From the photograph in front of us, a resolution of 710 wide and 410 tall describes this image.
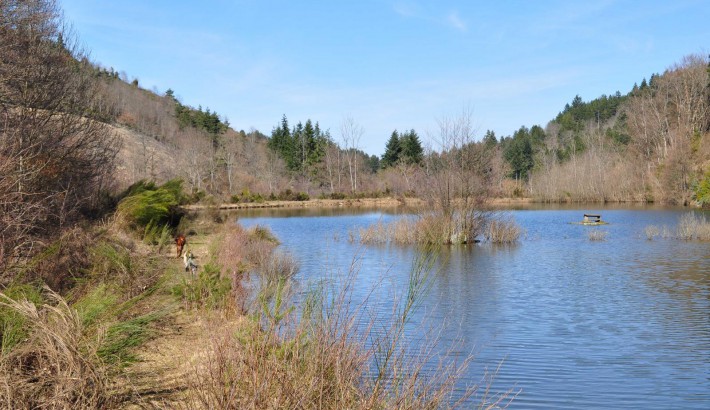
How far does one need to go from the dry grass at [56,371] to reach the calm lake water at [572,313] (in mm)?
2143

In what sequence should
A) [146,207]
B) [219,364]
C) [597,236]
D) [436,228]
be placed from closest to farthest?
[219,364]
[146,207]
[436,228]
[597,236]

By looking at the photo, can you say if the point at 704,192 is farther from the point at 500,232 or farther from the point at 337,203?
the point at 337,203

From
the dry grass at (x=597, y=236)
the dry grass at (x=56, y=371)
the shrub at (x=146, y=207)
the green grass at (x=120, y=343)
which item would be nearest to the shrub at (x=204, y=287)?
the green grass at (x=120, y=343)

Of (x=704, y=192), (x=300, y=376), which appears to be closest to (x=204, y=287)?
(x=300, y=376)

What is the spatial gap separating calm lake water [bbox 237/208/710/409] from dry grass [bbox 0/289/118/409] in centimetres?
214

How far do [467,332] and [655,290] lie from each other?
6.94 m

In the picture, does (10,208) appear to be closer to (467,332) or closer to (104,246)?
(104,246)

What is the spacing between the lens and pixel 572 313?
519 inches

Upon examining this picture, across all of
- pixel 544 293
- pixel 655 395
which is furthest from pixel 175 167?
pixel 655 395

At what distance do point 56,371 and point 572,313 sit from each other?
1089cm

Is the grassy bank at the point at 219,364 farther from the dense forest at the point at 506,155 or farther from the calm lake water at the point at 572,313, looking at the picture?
the dense forest at the point at 506,155

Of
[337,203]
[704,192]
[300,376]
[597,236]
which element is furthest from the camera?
[337,203]

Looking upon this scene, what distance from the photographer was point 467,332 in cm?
1148

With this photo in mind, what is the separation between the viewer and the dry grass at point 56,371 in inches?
187
